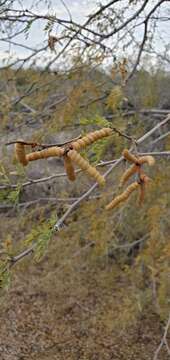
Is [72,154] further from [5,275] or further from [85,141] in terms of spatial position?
[5,275]

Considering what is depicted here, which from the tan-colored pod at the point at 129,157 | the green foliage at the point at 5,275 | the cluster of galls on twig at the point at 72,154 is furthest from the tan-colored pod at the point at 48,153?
the green foliage at the point at 5,275

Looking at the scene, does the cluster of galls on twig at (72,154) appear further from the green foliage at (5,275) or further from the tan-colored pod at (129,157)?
the green foliage at (5,275)

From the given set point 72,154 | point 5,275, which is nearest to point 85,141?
point 72,154

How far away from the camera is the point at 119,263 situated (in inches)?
205

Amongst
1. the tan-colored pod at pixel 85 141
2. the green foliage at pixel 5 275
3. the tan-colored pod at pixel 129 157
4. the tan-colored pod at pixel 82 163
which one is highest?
the tan-colored pod at pixel 85 141

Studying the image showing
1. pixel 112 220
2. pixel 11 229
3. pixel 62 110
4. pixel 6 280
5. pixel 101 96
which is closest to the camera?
pixel 6 280

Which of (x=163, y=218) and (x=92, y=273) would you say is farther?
(x=92, y=273)

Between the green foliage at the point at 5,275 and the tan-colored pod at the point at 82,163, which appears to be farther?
the green foliage at the point at 5,275

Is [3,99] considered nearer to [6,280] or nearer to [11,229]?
[6,280]

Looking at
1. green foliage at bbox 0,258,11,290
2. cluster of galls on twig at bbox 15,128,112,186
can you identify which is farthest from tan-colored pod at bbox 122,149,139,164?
green foliage at bbox 0,258,11,290

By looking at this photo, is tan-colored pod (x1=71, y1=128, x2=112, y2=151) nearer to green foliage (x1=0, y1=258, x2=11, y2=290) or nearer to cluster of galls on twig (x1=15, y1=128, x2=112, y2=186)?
cluster of galls on twig (x1=15, y1=128, x2=112, y2=186)

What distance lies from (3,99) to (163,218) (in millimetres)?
1084

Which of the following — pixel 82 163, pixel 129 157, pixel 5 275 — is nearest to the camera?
pixel 82 163

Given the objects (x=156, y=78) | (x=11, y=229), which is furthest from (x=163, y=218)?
(x=11, y=229)
